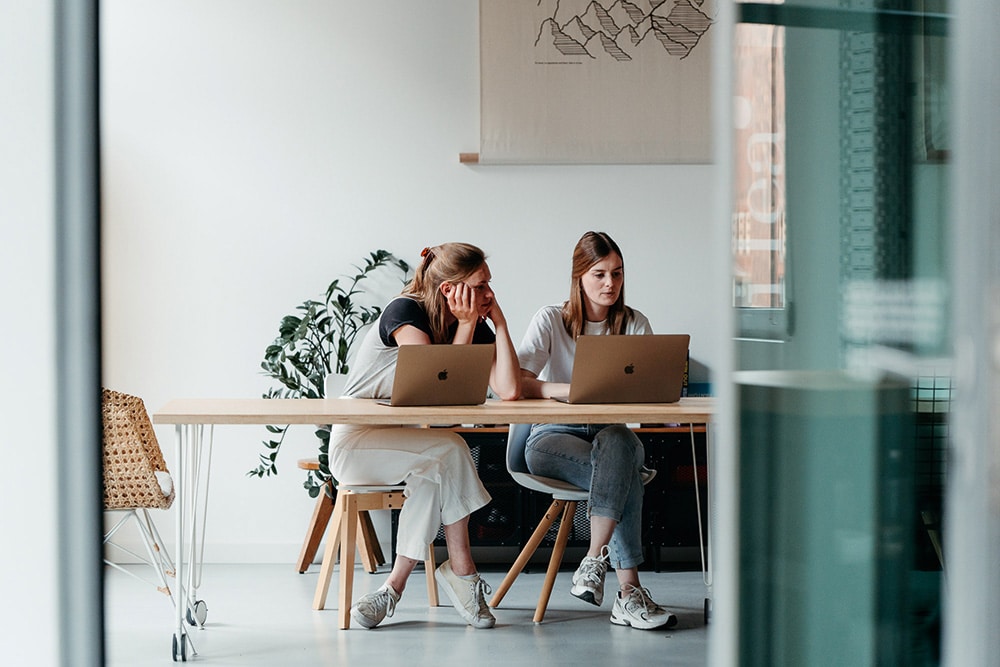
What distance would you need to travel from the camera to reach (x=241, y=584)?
4.42 metres

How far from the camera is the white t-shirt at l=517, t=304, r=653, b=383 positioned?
388 centimetres

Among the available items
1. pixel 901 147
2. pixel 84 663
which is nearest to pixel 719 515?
pixel 901 147

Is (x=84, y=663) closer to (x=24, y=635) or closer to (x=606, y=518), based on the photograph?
(x=24, y=635)

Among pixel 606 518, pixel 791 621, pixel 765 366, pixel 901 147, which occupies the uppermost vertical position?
pixel 901 147

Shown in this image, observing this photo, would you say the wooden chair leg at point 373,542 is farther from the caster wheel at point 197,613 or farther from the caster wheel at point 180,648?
the caster wheel at point 180,648

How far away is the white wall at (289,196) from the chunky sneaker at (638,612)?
153cm

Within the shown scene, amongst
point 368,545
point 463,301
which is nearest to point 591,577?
point 463,301

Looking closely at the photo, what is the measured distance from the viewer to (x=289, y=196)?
16.1 feet

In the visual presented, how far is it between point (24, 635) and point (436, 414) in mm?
1852

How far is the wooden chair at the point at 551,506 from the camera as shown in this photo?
377cm

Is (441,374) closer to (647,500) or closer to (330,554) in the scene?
(330,554)

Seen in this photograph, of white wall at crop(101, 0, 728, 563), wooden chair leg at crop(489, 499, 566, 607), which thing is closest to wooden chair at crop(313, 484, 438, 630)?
wooden chair leg at crop(489, 499, 566, 607)

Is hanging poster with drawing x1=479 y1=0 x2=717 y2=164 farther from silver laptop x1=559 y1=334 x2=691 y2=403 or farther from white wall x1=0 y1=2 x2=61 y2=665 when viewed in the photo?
white wall x1=0 y1=2 x2=61 y2=665

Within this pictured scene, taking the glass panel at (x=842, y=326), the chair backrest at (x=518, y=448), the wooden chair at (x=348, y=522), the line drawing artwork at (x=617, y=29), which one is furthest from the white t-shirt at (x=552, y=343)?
the glass panel at (x=842, y=326)
